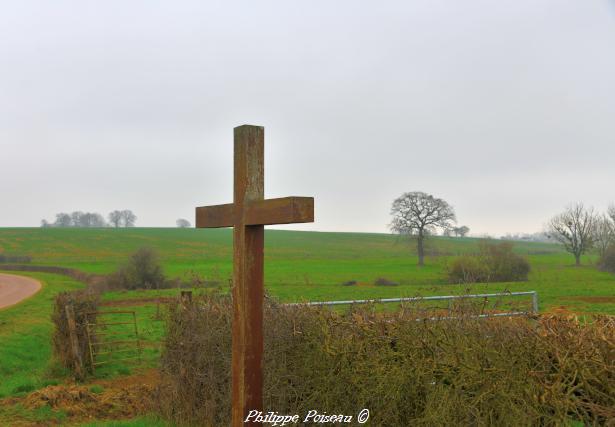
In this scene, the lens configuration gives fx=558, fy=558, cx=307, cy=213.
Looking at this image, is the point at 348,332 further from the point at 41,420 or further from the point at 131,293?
the point at 131,293

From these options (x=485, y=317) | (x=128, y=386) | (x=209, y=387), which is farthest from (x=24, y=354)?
(x=485, y=317)

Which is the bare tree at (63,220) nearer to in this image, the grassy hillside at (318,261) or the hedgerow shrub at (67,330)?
the grassy hillside at (318,261)

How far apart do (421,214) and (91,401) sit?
50.0 meters

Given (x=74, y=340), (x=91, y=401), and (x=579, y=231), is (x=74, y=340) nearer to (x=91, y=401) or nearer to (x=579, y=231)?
(x=91, y=401)

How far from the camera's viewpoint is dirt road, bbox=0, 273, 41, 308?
87.9 ft

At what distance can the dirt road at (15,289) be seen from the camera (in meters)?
26.8

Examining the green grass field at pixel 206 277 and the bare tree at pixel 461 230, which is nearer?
the green grass field at pixel 206 277

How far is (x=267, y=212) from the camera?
3.84 m

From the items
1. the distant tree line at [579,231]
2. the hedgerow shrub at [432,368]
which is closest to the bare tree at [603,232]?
the distant tree line at [579,231]

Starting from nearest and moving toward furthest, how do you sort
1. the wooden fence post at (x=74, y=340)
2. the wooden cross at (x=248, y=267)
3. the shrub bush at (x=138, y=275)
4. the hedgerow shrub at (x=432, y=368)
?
the hedgerow shrub at (x=432, y=368)
the wooden cross at (x=248, y=267)
the wooden fence post at (x=74, y=340)
the shrub bush at (x=138, y=275)

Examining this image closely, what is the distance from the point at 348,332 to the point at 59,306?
952 centimetres

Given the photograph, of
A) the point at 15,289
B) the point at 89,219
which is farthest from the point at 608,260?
the point at 89,219

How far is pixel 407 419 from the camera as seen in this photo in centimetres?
453

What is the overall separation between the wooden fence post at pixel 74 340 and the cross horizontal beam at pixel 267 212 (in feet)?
28.4
